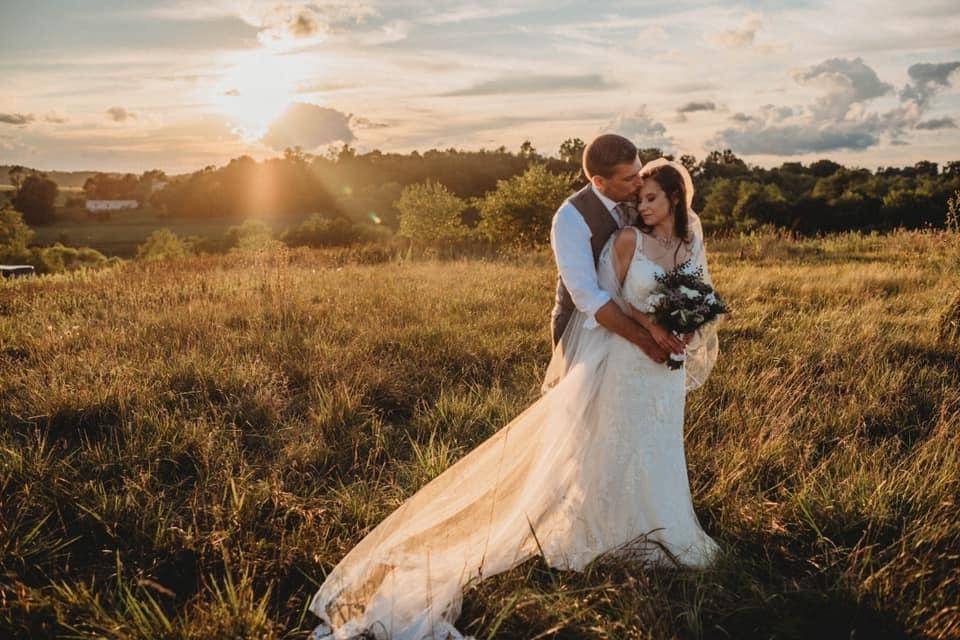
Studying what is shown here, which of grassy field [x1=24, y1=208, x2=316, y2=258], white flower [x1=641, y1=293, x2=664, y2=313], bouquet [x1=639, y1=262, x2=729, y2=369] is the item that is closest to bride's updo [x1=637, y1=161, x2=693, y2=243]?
bouquet [x1=639, y1=262, x2=729, y2=369]

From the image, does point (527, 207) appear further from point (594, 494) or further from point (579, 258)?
point (594, 494)

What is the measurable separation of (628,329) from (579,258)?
47cm

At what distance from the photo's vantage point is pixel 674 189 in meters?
3.21

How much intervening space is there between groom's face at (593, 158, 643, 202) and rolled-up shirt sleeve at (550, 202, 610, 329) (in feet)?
0.66

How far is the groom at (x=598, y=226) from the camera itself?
10.7 feet

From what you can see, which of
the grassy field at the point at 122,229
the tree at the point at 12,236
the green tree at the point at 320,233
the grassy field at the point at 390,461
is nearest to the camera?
the grassy field at the point at 390,461

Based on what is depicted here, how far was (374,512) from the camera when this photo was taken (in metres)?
3.84

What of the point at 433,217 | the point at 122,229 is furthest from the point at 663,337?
the point at 122,229

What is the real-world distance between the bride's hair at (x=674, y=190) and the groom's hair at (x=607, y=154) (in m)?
0.13

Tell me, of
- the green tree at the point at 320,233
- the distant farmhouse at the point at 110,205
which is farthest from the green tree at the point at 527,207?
the distant farmhouse at the point at 110,205

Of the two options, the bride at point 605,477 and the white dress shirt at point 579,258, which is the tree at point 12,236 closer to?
the bride at point 605,477

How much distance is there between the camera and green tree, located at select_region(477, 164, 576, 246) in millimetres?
26922

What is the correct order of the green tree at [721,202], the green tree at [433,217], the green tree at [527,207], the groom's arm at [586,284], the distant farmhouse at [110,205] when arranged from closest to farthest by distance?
the groom's arm at [586,284] → the green tree at [527,207] → the green tree at [433,217] → the green tree at [721,202] → the distant farmhouse at [110,205]

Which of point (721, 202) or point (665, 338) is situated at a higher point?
point (721, 202)
